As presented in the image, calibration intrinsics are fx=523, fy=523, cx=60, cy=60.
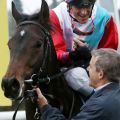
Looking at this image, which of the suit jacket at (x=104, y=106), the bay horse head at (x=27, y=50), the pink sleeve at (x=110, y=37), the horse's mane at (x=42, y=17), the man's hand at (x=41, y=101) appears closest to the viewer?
the suit jacket at (x=104, y=106)

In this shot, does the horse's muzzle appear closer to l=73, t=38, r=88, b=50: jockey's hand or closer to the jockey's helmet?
l=73, t=38, r=88, b=50: jockey's hand

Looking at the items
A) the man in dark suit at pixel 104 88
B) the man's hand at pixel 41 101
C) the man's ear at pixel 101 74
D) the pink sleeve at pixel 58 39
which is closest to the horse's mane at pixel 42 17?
the pink sleeve at pixel 58 39

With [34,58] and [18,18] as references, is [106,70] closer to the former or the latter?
[34,58]

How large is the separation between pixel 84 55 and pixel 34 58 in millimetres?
643

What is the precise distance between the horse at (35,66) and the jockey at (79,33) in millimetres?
133

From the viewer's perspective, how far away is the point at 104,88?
4.09 metres

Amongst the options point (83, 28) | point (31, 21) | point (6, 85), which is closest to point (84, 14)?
point (83, 28)

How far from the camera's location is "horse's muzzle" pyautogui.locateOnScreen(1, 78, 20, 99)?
4.56 m

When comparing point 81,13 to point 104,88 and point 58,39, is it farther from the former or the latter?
point 104,88

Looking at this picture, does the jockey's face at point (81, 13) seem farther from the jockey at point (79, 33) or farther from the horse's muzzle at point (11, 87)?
the horse's muzzle at point (11, 87)

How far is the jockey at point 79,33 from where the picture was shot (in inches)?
206

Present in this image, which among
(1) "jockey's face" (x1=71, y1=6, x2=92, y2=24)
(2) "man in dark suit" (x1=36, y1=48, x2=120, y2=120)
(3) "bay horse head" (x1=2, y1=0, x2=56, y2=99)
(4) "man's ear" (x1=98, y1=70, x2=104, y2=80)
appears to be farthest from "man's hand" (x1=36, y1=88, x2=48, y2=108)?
(1) "jockey's face" (x1=71, y1=6, x2=92, y2=24)

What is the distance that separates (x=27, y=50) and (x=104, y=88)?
100 cm

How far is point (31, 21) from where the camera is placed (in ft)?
16.6
